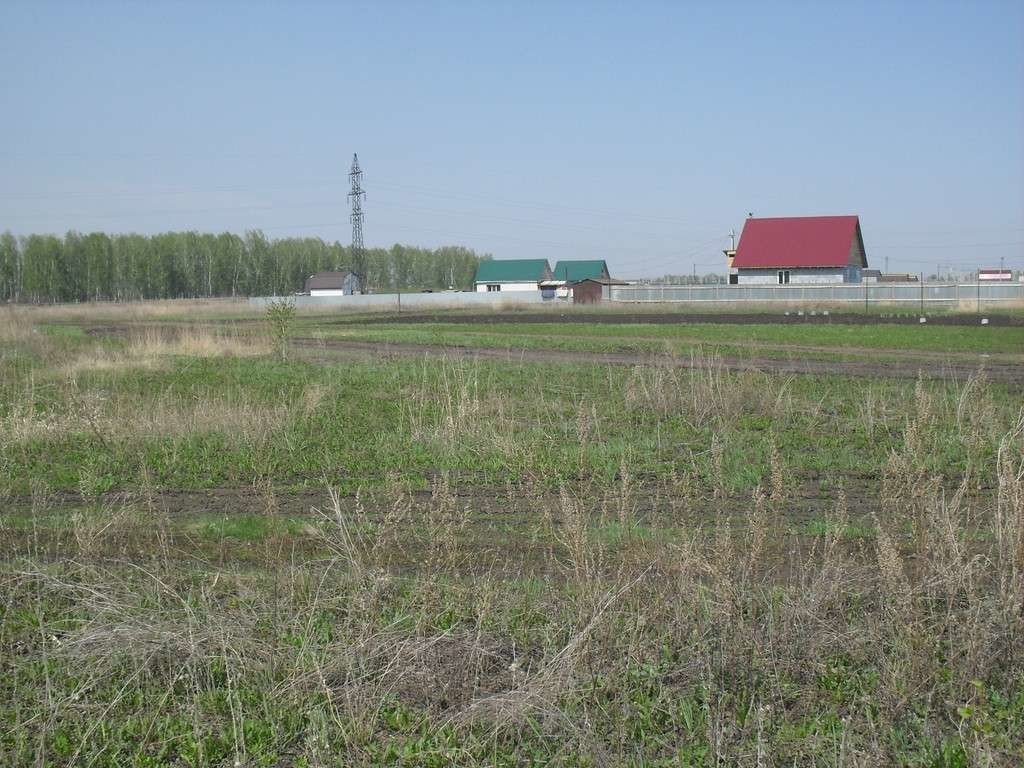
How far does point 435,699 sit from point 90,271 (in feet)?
308

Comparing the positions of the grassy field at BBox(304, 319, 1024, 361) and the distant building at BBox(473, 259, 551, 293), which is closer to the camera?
the grassy field at BBox(304, 319, 1024, 361)

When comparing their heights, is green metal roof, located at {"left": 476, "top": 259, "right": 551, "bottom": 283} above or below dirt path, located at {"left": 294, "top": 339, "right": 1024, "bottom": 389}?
above

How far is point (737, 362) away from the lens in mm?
21281

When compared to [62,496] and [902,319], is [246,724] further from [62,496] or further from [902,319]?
[902,319]

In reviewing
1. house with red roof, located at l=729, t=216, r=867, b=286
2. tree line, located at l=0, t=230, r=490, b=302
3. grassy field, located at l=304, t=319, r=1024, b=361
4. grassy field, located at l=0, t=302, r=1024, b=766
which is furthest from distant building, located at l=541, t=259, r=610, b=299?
grassy field, located at l=0, t=302, r=1024, b=766

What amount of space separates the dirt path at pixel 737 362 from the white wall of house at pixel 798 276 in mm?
39729

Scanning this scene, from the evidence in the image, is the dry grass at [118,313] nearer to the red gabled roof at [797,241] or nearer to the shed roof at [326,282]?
the shed roof at [326,282]

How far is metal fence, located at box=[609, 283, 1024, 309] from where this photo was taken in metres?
51.2

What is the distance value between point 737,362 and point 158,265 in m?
85.4

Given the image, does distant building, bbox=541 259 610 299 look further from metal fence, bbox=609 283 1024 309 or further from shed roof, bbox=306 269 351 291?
metal fence, bbox=609 283 1024 309

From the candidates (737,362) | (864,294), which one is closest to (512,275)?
(864,294)

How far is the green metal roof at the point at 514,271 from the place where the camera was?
3839 inches

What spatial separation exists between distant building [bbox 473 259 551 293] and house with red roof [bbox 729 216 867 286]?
32.8 meters

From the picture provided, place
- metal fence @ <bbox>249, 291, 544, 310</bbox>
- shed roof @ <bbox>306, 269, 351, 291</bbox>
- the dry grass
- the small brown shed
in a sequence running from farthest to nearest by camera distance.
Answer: shed roof @ <bbox>306, 269, 351, 291</bbox> < the small brown shed < metal fence @ <bbox>249, 291, 544, 310</bbox> < the dry grass
